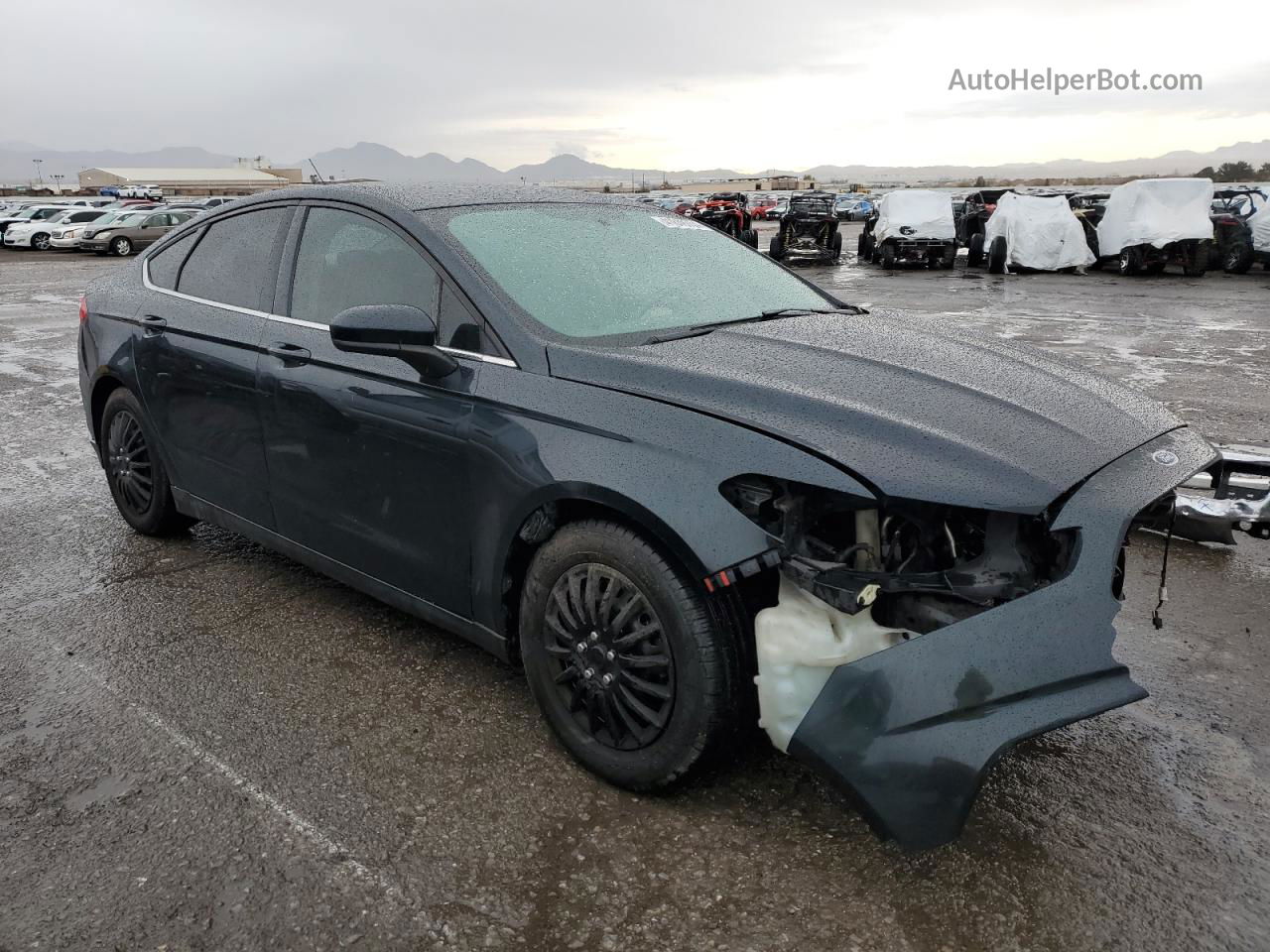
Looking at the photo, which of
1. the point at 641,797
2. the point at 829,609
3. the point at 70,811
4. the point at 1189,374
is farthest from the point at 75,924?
the point at 1189,374

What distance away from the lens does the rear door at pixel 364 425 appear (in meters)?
3.07

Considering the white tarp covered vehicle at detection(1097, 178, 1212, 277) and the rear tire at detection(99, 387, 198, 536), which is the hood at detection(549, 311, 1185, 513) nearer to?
the rear tire at detection(99, 387, 198, 536)

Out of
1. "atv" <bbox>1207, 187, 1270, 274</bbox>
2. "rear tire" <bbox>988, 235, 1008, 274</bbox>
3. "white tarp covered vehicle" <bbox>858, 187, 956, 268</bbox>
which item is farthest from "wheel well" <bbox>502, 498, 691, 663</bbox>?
"white tarp covered vehicle" <bbox>858, 187, 956, 268</bbox>

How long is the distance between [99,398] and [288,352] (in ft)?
6.04

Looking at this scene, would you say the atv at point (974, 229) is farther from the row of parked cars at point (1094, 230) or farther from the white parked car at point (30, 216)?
the white parked car at point (30, 216)

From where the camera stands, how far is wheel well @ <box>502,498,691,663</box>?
8.45 ft

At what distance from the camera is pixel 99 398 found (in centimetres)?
484

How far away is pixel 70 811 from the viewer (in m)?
2.74

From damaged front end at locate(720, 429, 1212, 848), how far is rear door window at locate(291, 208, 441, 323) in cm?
138

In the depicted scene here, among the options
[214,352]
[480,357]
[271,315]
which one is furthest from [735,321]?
[214,352]

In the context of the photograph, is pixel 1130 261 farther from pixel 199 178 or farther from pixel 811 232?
pixel 199 178

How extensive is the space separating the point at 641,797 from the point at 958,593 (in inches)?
40.1

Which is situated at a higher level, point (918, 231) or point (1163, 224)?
point (1163, 224)

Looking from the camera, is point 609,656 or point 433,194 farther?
point 433,194
